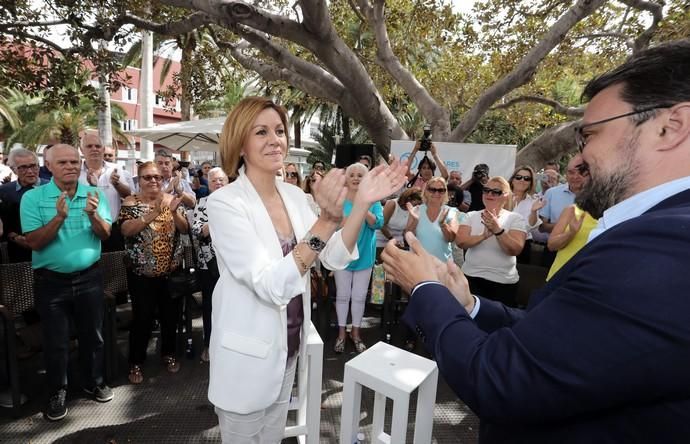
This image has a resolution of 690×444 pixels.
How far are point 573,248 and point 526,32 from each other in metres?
6.86

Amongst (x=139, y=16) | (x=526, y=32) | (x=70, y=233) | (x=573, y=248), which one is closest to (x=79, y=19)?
(x=139, y=16)

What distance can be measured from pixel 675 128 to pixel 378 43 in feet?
24.4

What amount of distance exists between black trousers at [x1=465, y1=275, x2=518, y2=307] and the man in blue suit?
2.85m

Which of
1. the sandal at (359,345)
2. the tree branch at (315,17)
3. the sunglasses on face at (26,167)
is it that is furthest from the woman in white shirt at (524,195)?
the sunglasses on face at (26,167)

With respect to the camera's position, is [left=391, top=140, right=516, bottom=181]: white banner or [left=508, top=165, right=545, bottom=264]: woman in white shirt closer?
[left=508, top=165, right=545, bottom=264]: woman in white shirt

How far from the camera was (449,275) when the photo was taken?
1.31 meters

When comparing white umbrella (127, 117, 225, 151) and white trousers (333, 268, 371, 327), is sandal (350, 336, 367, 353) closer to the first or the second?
white trousers (333, 268, 371, 327)

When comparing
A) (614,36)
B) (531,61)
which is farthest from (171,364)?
(614,36)

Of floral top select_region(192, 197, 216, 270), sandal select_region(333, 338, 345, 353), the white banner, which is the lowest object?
sandal select_region(333, 338, 345, 353)

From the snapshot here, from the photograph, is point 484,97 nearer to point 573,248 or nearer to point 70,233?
point 573,248

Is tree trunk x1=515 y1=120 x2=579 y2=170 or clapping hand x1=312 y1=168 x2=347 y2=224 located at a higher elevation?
tree trunk x1=515 y1=120 x2=579 y2=170

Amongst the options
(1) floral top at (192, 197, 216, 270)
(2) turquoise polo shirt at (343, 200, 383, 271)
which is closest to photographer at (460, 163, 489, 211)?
(2) turquoise polo shirt at (343, 200, 383, 271)

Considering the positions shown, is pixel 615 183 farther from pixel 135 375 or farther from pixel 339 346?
pixel 135 375

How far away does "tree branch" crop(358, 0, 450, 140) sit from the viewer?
23.9 ft
